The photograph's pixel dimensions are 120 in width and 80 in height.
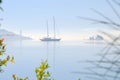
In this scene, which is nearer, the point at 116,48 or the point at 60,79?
the point at 116,48

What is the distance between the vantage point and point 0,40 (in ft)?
20.9

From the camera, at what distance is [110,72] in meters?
1.43

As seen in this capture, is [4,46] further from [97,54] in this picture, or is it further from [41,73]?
[97,54]

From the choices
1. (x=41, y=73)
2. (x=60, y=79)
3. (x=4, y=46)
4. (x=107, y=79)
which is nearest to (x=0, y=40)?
(x=4, y=46)

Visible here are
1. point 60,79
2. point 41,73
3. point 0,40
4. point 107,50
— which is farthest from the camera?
point 60,79

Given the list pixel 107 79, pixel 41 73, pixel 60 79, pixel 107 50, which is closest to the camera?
pixel 107 50

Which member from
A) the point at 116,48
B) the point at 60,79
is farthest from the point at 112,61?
the point at 60,79

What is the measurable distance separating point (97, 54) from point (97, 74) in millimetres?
79

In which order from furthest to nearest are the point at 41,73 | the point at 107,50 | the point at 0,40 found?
the point at 41,73 → the point at 0,40 → the point at 107,50

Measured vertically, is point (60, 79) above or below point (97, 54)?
below

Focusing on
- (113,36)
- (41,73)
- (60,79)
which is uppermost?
(113,36)

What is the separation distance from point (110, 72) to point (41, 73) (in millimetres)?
5487

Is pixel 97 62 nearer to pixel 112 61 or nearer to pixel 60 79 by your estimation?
pixel 112 61

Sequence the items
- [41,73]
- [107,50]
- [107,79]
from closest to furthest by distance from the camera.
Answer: [107,50] → [107,79] → [41,73]
